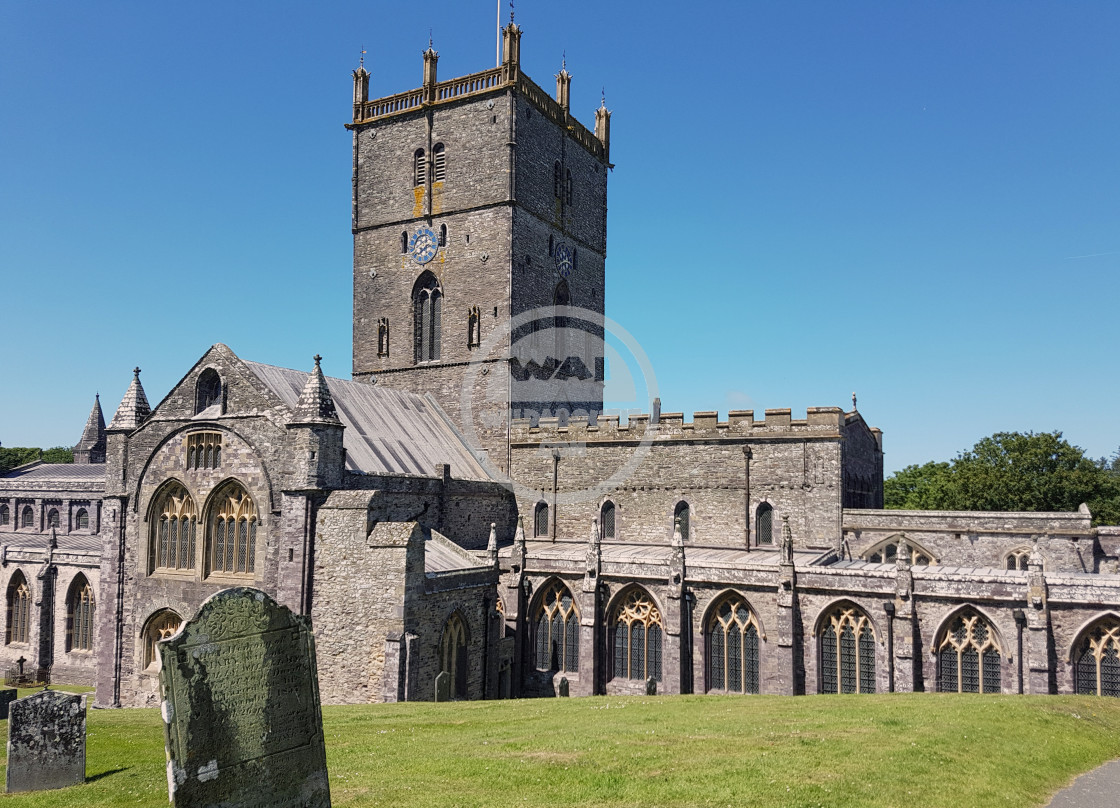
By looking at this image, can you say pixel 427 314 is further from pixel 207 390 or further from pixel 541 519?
pixel 207 390

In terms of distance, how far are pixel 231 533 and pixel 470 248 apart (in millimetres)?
19851

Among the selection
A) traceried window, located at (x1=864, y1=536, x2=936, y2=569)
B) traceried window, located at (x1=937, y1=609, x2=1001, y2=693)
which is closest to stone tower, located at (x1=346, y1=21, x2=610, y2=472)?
traceried window, located at (x1=864, y1=536, x2=936, y2=569)

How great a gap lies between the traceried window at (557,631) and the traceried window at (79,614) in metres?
22.8

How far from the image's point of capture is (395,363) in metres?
43.1

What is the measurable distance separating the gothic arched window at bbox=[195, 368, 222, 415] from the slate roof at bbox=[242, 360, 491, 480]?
1.35m

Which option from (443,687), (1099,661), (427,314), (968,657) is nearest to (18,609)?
(427,314)

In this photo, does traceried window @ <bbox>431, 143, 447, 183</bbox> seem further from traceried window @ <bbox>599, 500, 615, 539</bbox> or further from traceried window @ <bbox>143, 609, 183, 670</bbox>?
traceried window @ <bbox>143, 609, 183, 670</bbox>

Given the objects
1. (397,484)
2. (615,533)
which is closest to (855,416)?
(615,533)

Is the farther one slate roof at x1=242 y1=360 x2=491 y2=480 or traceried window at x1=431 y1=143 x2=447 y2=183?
traceried window at x1=431 y1=143 x2=447 y2=183

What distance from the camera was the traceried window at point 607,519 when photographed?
37.1 m

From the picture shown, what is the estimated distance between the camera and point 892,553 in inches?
1336

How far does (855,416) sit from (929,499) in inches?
1047

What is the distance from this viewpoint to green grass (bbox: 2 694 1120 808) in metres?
12.4

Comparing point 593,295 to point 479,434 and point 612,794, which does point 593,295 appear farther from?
point 612,794
